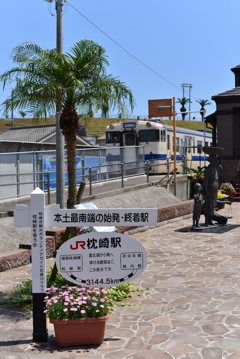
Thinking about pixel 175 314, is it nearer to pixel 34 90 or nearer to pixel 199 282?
pixel 199 282

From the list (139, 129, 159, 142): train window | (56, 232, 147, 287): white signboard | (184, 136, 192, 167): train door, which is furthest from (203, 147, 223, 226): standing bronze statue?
(184, 136, 192, 167): train door

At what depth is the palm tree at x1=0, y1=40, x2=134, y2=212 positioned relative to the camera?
345 inches

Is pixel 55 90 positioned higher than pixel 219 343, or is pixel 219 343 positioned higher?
pixel 55 90

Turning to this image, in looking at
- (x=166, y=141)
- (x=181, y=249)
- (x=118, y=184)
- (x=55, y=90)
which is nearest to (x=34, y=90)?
(x=55, y=90)

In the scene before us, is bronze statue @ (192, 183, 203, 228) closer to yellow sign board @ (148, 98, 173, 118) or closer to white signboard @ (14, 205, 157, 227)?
white signboard @ (14, 205, 157, 227)

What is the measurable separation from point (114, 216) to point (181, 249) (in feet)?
20.6

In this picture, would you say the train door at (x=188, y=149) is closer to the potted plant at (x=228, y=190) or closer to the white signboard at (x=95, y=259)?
the potted plant at (x=228, y=190)

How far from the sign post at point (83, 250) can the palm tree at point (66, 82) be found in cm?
304

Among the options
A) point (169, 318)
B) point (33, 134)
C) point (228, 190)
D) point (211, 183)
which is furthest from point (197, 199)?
point (33, 134)

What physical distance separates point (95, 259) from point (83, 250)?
185 mm

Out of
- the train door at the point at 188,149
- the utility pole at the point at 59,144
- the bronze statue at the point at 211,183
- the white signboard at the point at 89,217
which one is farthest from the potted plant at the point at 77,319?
the train door at the point at 188,149

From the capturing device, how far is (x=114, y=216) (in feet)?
19.7

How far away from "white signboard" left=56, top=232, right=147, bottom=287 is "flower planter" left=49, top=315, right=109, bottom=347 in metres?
0.46

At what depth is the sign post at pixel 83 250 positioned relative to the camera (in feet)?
19.2
